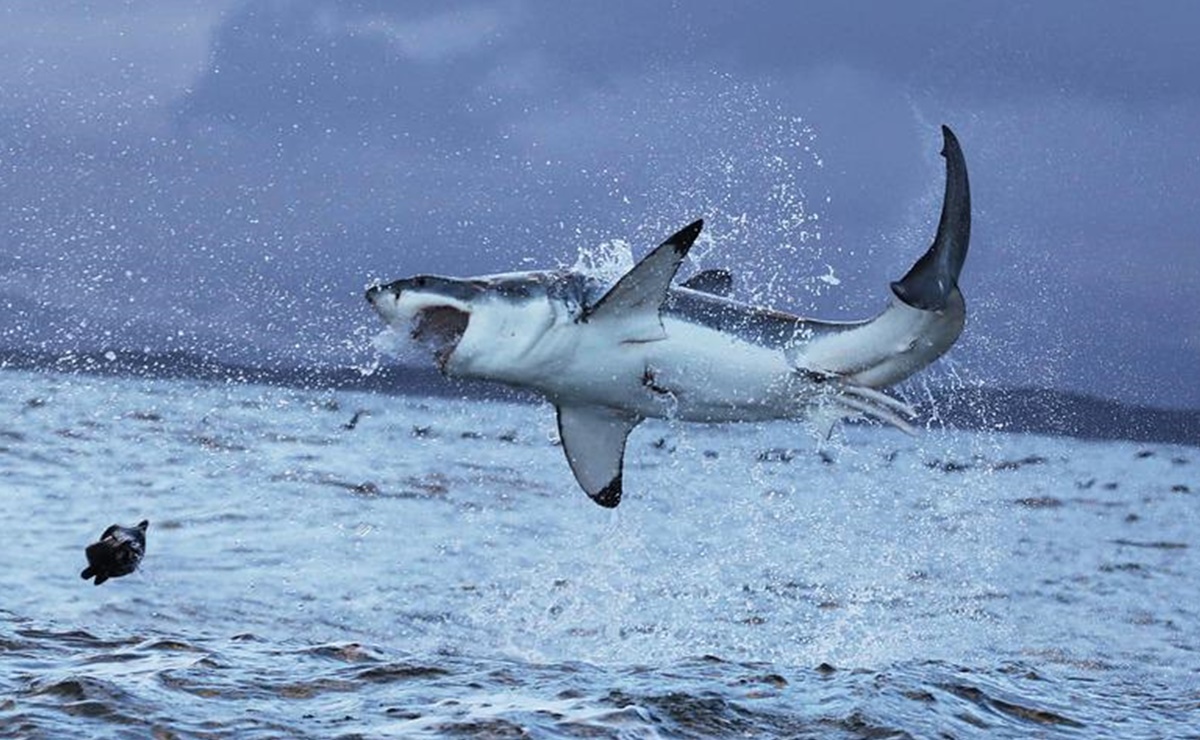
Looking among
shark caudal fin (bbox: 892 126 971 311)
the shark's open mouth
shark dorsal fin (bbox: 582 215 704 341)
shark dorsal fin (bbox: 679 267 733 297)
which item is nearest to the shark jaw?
the shark's open mouth

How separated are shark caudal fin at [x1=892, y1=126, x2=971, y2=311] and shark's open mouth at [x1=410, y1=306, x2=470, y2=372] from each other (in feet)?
8.70

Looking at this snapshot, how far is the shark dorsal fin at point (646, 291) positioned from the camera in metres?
10.7

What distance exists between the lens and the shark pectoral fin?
39.8 feet

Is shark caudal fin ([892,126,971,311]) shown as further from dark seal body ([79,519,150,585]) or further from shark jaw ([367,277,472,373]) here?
dark seal body ([79,519,150,585])

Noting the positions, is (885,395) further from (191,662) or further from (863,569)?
(863,569)

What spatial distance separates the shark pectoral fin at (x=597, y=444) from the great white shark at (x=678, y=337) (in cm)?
16

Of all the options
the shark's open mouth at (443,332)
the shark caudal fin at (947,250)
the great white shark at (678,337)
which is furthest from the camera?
the shark's open mouth at (443,332)

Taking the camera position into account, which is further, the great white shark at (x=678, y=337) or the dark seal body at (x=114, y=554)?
the dark seal body at (x=114, y=554)

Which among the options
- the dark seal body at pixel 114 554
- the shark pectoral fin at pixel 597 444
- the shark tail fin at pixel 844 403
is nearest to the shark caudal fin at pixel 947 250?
the shark tail fin at pixel 844 403

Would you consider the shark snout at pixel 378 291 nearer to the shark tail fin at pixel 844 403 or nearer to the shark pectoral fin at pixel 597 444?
the shark pectoral fin at pixel 597 444

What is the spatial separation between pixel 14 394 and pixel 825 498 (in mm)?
49987

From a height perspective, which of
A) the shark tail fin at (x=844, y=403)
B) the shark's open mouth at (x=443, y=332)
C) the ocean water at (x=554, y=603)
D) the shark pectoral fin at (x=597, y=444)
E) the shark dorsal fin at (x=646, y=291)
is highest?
the shark dorsal fin at (x=646, y=291)

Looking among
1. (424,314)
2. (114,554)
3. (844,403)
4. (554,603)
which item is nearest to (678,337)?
(844,403)

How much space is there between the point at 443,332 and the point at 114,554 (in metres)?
4.69
